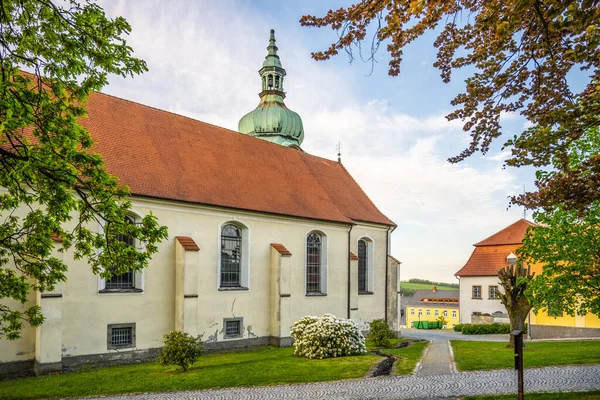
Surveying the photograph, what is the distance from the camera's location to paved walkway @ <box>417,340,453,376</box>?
13109 millimetres

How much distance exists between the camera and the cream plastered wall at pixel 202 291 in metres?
14.3

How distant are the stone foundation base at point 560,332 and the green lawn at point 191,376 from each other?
16.1m

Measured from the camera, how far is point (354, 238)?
24250 millimetres

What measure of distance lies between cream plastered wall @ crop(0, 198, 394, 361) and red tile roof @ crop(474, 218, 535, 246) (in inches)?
679

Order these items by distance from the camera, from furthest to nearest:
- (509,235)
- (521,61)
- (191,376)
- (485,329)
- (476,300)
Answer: (476,300) → (509,235) → (485,329) → (191,376) → (521,61)

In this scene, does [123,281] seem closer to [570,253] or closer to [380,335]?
[380,335]

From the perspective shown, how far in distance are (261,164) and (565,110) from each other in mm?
16420

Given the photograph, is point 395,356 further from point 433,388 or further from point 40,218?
point 40,218

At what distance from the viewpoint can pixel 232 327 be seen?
18.3 meters

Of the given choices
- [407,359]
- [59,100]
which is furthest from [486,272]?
[59,100]

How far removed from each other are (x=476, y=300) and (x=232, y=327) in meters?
23.5

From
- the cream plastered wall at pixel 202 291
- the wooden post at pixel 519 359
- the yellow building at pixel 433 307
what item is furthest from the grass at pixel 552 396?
the yellow building at pixel 433 307

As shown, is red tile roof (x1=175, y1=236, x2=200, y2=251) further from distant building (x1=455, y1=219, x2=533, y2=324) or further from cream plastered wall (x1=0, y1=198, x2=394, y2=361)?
distant building (x1=455, y1=219, x2=533, y2=324)

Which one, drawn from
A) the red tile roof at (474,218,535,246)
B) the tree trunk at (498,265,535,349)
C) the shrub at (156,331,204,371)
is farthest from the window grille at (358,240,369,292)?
the red tile roof at (474,218,535,246)
